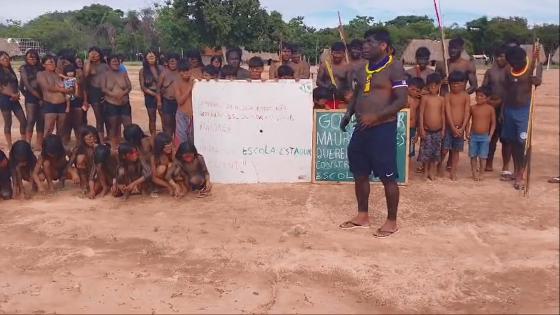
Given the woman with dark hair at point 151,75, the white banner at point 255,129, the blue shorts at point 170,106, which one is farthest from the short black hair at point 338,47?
the woman with dark hair at point 151,75

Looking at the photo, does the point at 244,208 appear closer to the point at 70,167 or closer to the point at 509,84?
the point at 70,167

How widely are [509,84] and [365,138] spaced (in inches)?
107

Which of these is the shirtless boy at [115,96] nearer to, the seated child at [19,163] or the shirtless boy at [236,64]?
the shirtless boy at [236,64]

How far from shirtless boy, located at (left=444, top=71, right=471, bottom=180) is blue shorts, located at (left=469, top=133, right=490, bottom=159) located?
16 centimetres

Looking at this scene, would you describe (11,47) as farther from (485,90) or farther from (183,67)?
(485,90)

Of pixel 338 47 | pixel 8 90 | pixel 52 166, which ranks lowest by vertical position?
pixel 52 166

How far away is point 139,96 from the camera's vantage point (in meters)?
18.0

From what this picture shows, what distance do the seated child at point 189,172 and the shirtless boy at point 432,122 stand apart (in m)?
2.64

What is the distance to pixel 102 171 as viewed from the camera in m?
6.67

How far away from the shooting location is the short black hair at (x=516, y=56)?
6.69m

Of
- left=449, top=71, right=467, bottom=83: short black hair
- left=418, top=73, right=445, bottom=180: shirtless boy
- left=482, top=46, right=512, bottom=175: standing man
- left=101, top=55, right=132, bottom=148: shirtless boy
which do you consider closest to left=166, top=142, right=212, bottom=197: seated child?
left=101, top=55, right=132, bottom=148: shirtless boy

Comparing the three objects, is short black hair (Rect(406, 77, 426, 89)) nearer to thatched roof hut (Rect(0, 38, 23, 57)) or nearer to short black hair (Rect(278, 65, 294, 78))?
short black hair (Rect(278, 65, 294, 78))

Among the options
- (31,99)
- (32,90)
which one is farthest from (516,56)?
(31,99)

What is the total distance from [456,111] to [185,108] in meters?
3.32
